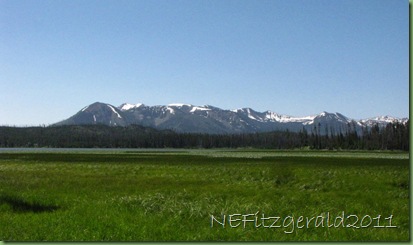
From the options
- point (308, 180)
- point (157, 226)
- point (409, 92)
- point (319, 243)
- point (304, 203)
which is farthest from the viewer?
point (308, 180)

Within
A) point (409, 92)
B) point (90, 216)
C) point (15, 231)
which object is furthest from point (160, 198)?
point (409, 92)

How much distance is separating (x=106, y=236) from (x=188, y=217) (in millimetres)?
3222

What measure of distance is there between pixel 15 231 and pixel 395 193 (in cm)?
1758

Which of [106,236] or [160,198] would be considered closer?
[106,236]

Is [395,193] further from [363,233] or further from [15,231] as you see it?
[15,231]

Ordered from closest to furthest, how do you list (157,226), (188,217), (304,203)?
1. (157,226)
2. (188,217)
3. (304,203)

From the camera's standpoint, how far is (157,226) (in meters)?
13.9

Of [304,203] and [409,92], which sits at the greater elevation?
[409,92]

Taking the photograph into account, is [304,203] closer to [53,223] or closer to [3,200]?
[53,223]

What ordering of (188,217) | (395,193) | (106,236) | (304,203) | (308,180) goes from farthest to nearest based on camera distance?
(308,180), (395,193), (304,203), (188,217), (106,236)

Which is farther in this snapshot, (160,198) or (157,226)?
(160,198)

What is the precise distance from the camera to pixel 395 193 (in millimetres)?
21359

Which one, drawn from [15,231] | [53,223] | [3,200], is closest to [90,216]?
[53,223]

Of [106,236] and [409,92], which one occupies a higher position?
[409,92]
